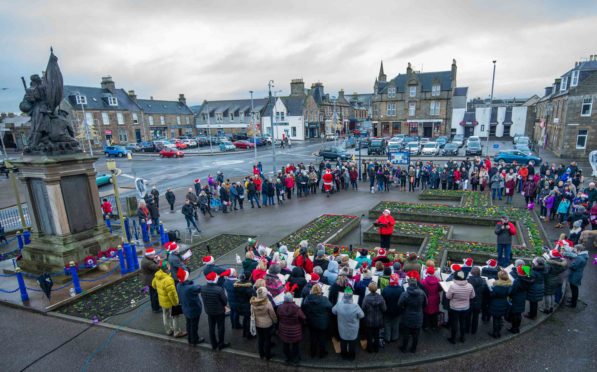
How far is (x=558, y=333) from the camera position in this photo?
714 centimetres

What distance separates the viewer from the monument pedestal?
10.1 meters

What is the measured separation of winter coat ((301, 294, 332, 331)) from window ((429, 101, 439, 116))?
55368 mm

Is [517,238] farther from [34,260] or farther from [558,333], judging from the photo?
[34,260]

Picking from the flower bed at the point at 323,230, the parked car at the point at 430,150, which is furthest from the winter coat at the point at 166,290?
the parked car at the point at 430,150

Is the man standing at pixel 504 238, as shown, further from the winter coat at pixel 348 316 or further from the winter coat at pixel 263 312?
the winter coat at pixel 263 312

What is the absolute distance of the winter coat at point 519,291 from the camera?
6804mm

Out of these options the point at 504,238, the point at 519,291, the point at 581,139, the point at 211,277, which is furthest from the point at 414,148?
the point at 211,277

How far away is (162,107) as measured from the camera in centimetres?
7206

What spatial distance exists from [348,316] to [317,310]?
0.57 m

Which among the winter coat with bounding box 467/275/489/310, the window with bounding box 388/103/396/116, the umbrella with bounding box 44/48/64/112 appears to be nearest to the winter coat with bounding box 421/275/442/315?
the winter coat with bounding box 467/275/489/310

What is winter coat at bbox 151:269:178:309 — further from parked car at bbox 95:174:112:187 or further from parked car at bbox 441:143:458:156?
parked car at bbox 441:143:458:156

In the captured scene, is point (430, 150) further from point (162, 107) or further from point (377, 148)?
point (162, 107)

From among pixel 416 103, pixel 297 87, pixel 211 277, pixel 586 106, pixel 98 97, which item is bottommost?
pixel 211 277

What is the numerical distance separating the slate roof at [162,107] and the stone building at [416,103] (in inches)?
1691
